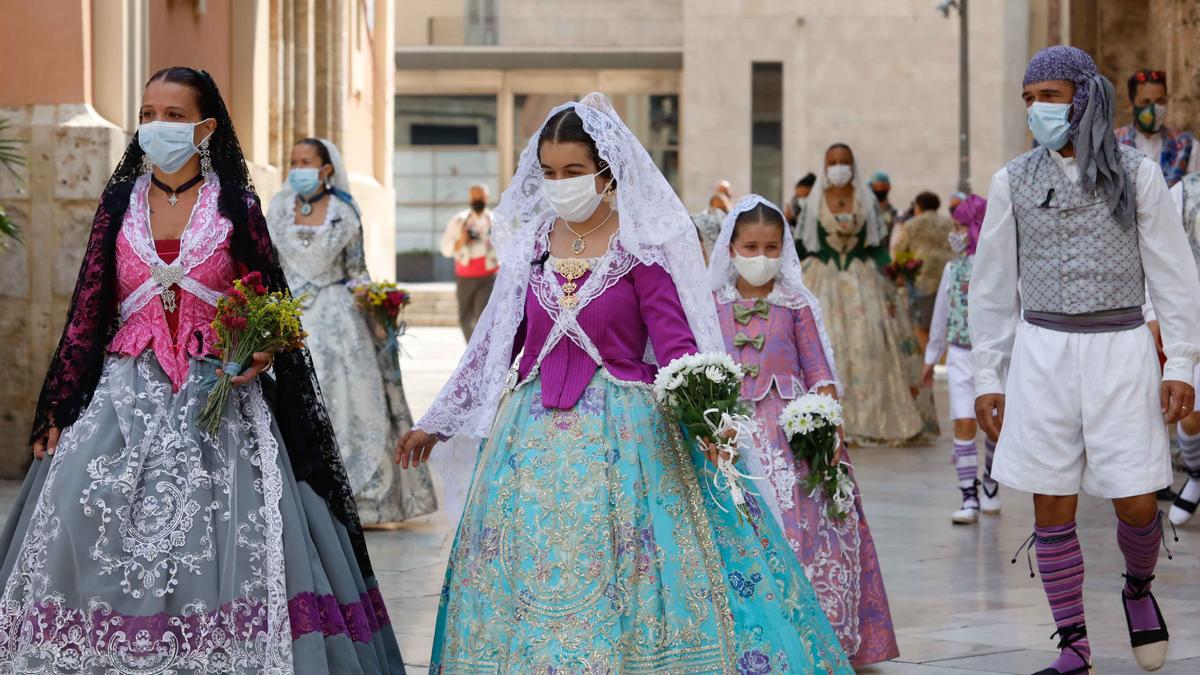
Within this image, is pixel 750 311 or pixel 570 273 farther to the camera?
pixel 750 311

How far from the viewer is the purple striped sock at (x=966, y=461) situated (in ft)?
33.6

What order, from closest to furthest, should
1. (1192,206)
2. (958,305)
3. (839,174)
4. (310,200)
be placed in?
1. (1192,206)
2. (310,200)
3. (958,305)
4. (839,174)

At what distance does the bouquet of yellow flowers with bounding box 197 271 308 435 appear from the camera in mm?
5277

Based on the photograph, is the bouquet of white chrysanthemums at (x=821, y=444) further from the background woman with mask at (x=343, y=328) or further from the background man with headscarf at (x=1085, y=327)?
the background woman with mask at (x=343, y=328)

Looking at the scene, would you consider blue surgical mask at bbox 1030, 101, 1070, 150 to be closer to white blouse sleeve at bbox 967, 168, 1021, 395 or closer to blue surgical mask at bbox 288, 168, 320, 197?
white blouse sleeve at bbox 967, 168, 1021, 395

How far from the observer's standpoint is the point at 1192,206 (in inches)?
376

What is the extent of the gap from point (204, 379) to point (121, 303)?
41cm

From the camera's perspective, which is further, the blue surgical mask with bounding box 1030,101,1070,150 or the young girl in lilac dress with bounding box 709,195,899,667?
the young girl in lilac dress with bounding box 709,195,899,667

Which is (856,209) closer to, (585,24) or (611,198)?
(611,198)

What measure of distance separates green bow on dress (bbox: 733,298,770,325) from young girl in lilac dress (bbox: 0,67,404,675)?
2.13 meters

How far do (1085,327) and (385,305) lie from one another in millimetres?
4567

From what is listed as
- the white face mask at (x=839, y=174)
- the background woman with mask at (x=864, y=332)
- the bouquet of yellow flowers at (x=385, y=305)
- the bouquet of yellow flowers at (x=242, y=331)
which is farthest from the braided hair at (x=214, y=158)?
the background woman with mask at (x=864, y=332)

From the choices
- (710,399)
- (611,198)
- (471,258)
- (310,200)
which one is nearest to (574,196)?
Answer: (611,198)

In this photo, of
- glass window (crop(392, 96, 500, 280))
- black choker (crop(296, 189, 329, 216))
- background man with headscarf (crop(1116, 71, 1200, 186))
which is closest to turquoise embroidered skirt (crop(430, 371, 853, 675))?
black choker (crop(296, 189, 329, 216))
